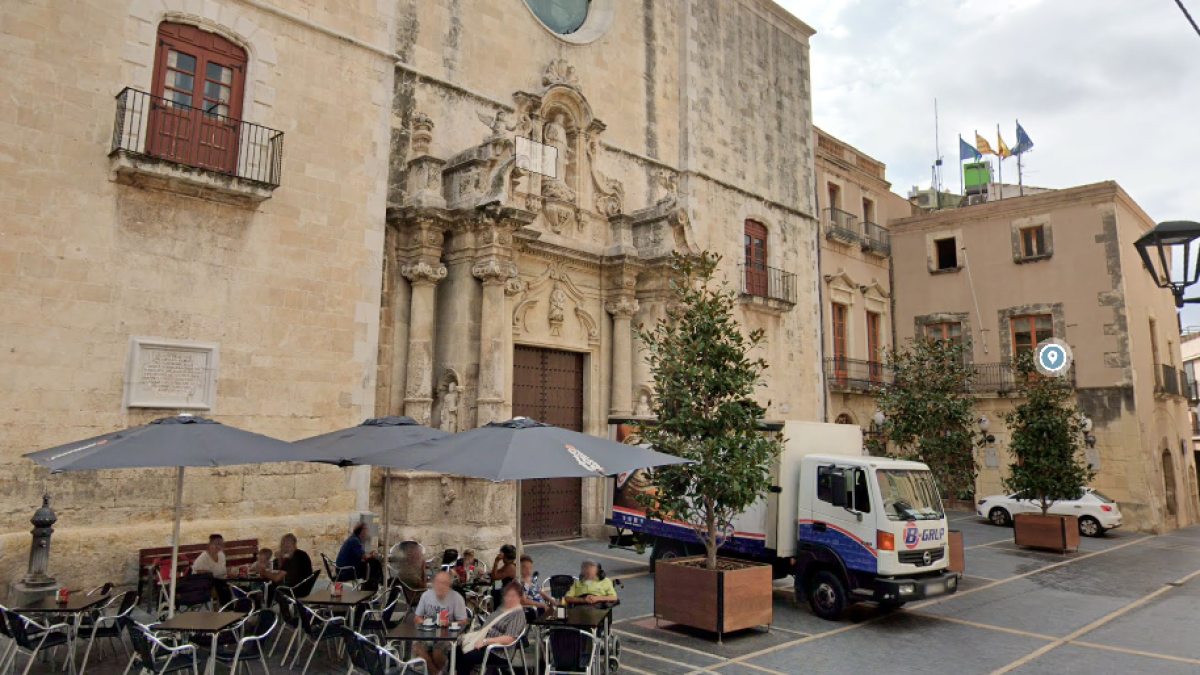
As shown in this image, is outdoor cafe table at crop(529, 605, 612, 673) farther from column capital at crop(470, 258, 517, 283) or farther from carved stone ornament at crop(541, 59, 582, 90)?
carved stone ornament at crop(541, 59, 582, 90)

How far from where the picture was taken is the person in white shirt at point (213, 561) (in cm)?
872

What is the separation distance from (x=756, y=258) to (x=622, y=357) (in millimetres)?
6677

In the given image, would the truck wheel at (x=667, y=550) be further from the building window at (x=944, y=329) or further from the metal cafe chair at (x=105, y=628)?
the building window at (x=944, y=329)

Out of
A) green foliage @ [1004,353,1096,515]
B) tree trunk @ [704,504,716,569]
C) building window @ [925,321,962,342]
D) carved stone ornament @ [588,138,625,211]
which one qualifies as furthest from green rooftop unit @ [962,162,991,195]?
tree trunk @ [704,504,716,569]

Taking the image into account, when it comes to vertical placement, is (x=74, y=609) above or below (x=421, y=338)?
below

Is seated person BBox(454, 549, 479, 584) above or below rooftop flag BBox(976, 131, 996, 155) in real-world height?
below

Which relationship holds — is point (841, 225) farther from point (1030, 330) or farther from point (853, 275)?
point (1030, 330)

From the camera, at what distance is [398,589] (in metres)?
9.00

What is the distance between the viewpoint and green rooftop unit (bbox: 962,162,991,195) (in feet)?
117

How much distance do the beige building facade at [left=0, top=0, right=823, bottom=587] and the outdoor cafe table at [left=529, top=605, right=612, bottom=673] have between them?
549 cm

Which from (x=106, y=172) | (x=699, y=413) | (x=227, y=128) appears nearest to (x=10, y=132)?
(x=106, y=172)

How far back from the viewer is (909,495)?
10188mm

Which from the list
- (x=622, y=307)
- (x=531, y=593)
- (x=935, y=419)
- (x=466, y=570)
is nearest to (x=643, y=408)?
(x=622, y=307)

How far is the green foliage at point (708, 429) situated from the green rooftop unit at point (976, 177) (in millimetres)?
30625
